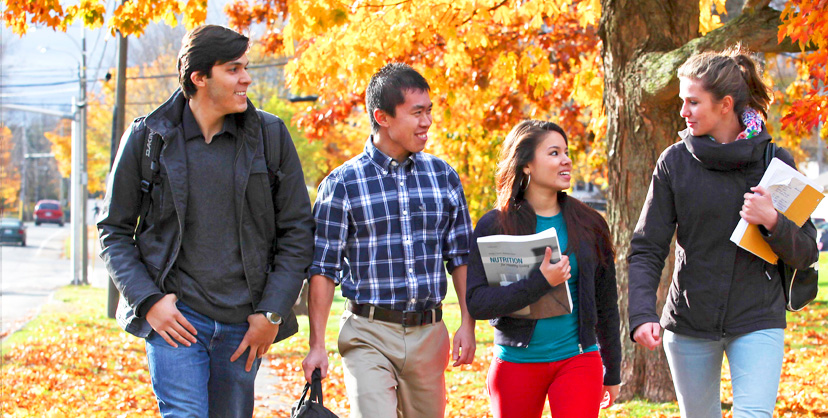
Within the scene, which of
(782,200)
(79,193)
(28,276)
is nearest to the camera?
(782,200)

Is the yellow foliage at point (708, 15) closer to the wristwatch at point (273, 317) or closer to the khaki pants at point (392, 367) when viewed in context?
the khaki pants at point (392, 367)

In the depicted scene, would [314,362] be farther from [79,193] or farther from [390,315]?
[79,193]

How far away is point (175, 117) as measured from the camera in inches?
142

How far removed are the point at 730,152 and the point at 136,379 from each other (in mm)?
7425

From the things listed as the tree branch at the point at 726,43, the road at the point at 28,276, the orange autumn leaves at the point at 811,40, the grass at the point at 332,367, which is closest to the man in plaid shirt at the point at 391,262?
the orange autumn leaves at the point at 811,40

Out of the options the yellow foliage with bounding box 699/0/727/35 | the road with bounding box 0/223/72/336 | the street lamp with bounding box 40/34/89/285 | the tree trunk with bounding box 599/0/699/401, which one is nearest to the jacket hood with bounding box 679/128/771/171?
the tree trunk with bounding box 599/0/699/401

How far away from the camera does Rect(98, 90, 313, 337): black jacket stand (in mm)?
3469

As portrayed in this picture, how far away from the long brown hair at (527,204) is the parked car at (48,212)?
7026 centimetres

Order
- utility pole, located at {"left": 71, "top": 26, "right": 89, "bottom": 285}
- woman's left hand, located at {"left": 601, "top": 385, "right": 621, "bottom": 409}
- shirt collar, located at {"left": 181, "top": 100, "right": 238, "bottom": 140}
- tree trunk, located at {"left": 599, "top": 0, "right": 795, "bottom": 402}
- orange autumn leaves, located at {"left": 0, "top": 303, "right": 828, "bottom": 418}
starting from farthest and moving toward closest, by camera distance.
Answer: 1. utility pole, located at {"left": 71, "top": 26, "right": 89, "bottom": 285}
2. orange autumn leaves, located at {"left": 0, "top": 303, "right": 828, "bottom": 418}
3. tree trunk, located at {"left": 599, "top": 0, "right": 795, "bottom": 402}
4. woman's left hand, located at {"left": 601, "top": 385, "right": 621, "bottom": 409}
5. shirt collar, located at {"left": 181, "top": 100, "right": 238, "bottom": 140}

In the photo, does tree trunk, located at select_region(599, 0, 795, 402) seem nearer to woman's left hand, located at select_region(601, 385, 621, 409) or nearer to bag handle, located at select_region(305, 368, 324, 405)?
woman's left hand, located at select_region(601, 385, 621, 409)

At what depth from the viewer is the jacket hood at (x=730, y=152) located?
3516mm

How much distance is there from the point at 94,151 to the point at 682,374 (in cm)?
4087

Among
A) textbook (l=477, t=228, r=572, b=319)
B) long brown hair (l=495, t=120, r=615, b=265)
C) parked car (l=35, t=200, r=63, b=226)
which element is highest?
long brown hair (l=495, t=120, r=615, b=265)

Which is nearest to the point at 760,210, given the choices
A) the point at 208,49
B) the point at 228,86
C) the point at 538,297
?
the point at 538,297
